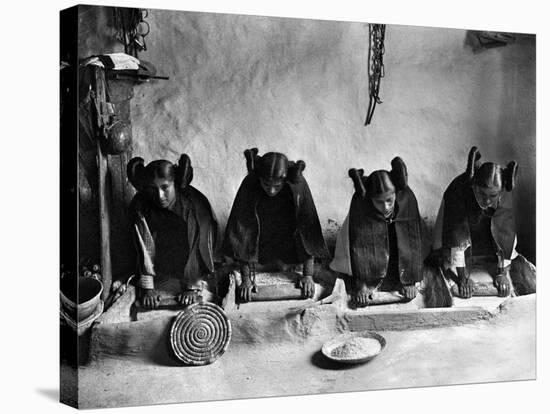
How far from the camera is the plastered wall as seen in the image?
31.0 feet

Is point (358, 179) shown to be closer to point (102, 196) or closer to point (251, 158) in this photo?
point (251, 158)

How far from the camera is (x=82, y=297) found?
9133mm

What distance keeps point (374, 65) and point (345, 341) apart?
2135mm

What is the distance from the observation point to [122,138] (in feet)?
30.4

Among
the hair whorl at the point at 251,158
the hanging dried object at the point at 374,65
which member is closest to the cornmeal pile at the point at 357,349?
the hair whorl at the point at 251,158

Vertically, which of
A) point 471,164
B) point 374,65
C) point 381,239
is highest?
point 374,65

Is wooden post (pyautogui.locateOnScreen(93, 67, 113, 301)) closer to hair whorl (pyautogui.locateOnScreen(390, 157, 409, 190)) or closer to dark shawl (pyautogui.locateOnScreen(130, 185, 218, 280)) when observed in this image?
dark shawl (pyautogui.locateOnScreen(130, 185, 218, 280))

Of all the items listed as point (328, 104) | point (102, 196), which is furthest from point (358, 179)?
point (102, 196)

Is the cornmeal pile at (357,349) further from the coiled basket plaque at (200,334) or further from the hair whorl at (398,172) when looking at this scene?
the hair whorl at (398,172)

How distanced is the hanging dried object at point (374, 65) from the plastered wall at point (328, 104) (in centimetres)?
5

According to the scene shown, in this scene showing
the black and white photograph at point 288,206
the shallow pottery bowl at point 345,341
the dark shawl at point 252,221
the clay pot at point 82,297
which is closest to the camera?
the clay pot at point 82,297

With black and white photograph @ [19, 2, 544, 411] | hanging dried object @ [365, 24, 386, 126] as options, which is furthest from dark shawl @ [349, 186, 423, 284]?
hanging dried object @ [365, 24, 386, 126]

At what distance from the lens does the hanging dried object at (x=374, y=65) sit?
10023 mm

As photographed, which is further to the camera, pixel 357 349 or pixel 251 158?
pixel 357 349
